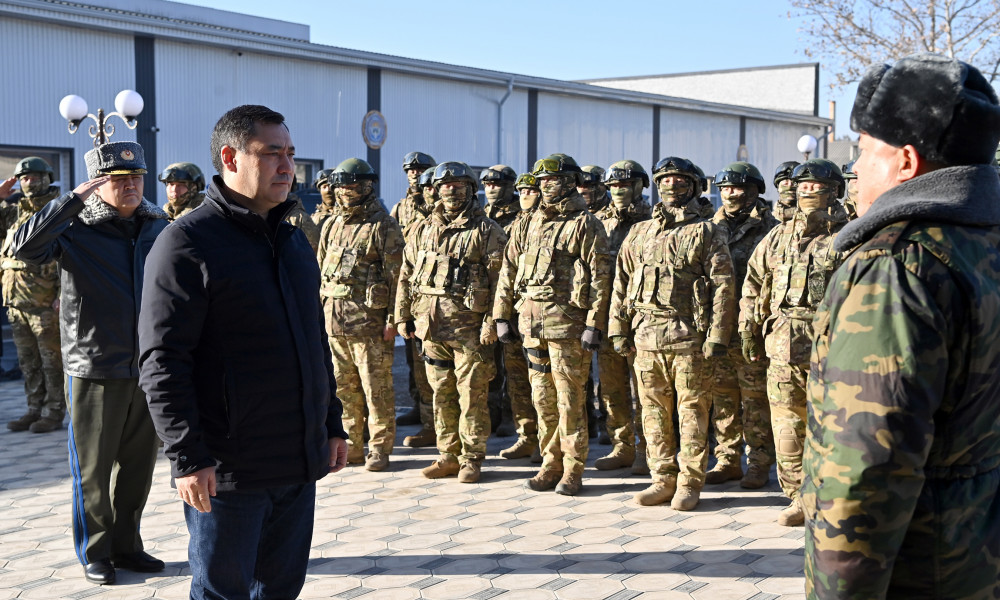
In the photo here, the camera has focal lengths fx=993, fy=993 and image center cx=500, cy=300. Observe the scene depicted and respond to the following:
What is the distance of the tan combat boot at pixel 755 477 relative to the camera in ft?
23.4

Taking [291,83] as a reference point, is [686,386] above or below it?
below

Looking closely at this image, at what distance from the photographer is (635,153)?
97.8 ft

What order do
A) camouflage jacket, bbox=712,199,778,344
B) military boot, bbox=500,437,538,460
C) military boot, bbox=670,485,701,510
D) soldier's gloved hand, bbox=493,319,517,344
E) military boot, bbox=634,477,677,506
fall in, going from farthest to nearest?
military boot, bbox=500,437,538,460, camouflage jacket, bbox=712,199,778,344, soldier's gloved hand, bbox=493,319,517,344, military boot, bbox=634,477,677,506, military boot, bbox=670,485,701,510

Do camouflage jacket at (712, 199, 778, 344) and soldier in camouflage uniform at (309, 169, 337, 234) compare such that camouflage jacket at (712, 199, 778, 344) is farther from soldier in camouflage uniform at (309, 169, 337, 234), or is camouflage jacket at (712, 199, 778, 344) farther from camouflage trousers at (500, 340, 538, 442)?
soldier in camouflage uniform at (309, 169, 337, 234)

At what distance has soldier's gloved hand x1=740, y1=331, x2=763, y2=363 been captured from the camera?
6.55m

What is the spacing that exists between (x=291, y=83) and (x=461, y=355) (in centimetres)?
1514

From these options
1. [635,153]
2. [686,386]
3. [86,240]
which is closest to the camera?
[86,240]

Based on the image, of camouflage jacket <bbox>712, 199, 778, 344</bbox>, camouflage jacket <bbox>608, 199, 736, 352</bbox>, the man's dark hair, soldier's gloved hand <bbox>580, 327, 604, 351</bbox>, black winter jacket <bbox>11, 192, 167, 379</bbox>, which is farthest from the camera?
camouflage jacket <bbox>712, 199, 778, 344</bbox>

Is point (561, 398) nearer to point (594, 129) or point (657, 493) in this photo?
point (657, 493)

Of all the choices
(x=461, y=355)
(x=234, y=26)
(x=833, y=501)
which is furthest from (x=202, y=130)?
(x=833, y=501)

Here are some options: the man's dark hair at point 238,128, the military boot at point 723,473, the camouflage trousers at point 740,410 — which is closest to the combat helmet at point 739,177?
the camouflage trousers at point 740,410

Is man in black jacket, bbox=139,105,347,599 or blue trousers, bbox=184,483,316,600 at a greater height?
man in black jacket, bbox=139,105,347,599

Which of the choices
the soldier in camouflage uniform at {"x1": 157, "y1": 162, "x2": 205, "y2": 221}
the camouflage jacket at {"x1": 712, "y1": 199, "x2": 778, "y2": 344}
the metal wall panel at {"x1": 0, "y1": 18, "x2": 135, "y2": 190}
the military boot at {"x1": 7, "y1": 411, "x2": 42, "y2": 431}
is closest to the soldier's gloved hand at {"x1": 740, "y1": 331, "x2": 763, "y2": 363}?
the camouflage jacket at {"x1": 712, "y1": 199, "x2": 778, "y2": 344}

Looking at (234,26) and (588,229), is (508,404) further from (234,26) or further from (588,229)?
(234,26)
